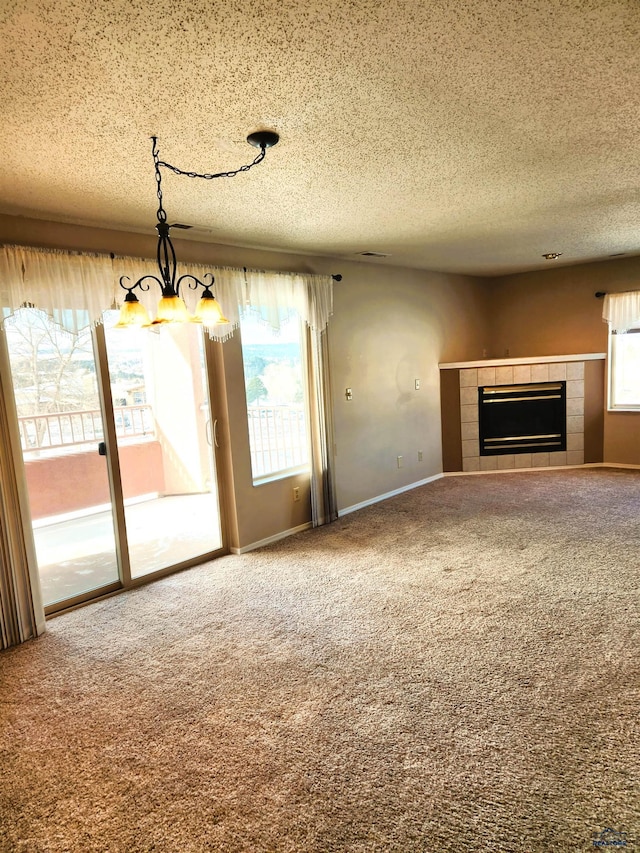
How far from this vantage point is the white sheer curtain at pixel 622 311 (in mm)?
6324

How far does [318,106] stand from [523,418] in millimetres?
5526

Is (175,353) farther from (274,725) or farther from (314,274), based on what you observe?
(274,725)

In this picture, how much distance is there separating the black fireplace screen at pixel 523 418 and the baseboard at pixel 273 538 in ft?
9.71

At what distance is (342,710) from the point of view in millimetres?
2328

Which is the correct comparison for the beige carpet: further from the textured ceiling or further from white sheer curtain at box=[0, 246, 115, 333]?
the textured ceiling

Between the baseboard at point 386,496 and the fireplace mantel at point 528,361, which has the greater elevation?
the fireplace mantel at point 528,361

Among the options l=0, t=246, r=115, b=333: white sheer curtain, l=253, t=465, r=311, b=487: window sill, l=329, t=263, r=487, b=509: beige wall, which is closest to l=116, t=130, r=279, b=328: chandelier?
l=0, t=246, r=115, b=333: white sheer curtain

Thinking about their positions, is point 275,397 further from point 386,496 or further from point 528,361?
point 528,361

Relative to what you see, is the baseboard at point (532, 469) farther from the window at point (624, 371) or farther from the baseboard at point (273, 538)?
the baseboard at point (273, 538)

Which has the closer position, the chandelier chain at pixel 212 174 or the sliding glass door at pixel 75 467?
the chandelier chain at pixel 212 174

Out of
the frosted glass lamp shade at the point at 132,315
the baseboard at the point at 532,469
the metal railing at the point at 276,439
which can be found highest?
the frosted glass lamp shade at the point at 132,315

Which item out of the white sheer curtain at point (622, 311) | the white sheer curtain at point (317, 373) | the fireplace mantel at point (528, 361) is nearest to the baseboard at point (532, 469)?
the fireplace mantel at point (528, 361)

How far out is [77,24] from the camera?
1.47m

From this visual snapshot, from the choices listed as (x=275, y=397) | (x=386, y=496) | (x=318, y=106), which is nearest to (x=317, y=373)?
(x=275, y=397)
